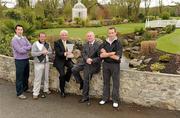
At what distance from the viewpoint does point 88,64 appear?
27.5ft

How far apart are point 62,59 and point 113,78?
1515 mm

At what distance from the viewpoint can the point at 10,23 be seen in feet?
59.6

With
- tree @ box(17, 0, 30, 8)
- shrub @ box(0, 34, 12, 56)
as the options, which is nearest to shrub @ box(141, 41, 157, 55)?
shrub @ box(0, 34, 12, 56)

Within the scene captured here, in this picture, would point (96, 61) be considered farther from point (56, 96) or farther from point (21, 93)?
point (21, 93)

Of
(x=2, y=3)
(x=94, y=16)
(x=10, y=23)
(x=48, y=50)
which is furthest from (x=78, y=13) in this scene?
(x=48, y=50)

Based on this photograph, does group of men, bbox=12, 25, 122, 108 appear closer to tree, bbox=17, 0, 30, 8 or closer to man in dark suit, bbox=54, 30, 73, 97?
man in dark suit, bbox=54, 30, 73, 97

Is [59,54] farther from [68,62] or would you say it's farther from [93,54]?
[93,54]

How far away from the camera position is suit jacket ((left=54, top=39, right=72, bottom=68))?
28.6 feet

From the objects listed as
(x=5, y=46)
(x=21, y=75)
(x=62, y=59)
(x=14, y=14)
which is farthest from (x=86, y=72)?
(x=14, y=14)

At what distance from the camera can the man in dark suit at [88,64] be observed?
27.2 ft

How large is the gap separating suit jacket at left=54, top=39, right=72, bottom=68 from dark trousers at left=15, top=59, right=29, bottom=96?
0.80 m

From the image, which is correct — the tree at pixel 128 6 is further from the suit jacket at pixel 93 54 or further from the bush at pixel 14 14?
the suit jacket at pixel 93 54

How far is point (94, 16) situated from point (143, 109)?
125 ft

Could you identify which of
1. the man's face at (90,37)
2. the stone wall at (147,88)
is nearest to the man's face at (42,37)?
the man's face at (90,37)
